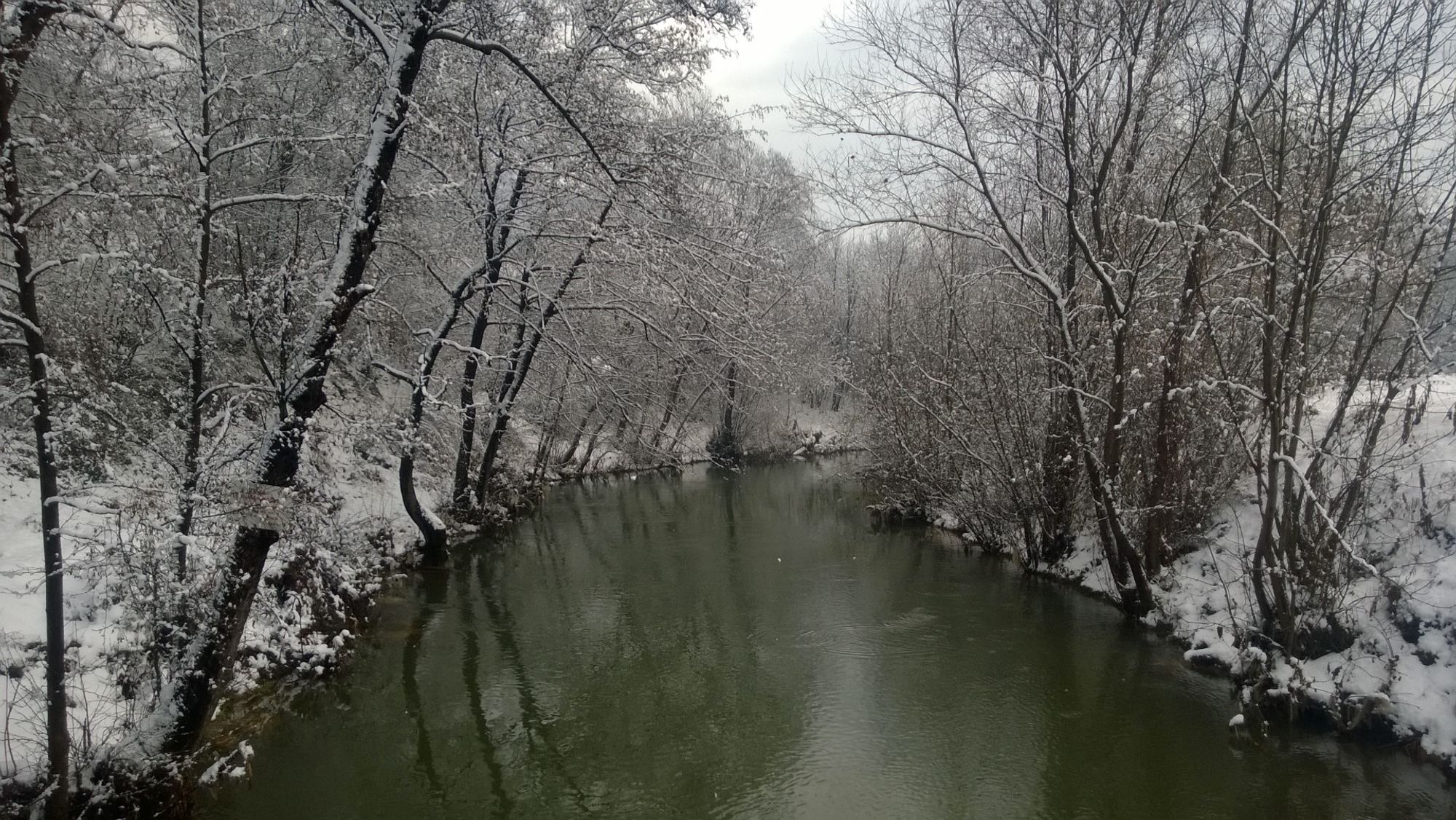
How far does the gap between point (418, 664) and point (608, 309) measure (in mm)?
5478

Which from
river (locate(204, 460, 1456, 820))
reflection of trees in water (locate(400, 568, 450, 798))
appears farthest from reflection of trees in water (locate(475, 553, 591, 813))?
reflection of trees in water (locate(400, 568, 450, 798))

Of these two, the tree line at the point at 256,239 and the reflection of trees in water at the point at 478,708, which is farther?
the reflection of trees in water at the point at 478,708

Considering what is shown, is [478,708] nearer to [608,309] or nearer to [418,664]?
[418,664]

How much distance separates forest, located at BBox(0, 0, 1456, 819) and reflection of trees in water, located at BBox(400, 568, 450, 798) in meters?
0.63

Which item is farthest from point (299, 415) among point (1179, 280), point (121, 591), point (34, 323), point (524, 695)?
point (1179, 280)

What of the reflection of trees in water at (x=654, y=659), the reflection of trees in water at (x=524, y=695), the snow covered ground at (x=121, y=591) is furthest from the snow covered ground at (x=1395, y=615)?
the snow covered ground at (x=121, y=591)

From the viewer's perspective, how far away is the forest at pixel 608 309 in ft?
17.2

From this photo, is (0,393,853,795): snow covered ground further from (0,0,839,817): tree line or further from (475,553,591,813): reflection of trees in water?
(475,553,591,813): reflection of trees in water

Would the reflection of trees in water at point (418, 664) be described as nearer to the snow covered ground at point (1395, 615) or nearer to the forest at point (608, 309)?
the forest at point (608, 309)

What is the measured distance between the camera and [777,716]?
725 cm

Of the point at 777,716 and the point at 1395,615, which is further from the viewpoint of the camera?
the point at 777,716

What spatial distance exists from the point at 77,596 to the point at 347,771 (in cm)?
253

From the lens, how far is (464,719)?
709 cm

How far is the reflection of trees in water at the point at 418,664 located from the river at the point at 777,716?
28mm
